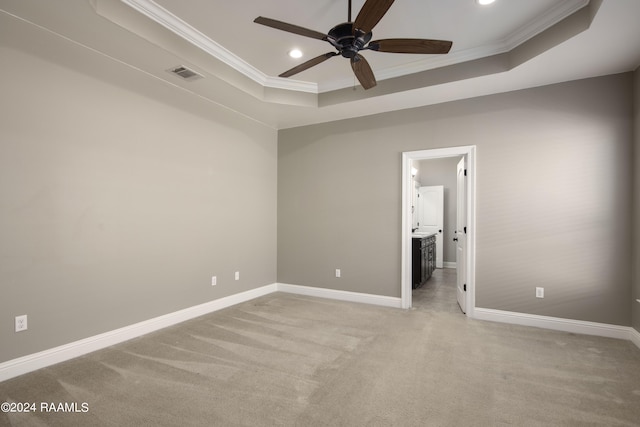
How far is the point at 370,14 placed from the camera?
6.00ft

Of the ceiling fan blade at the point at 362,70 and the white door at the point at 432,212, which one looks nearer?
the ceiling fan blade at the point at 362,70

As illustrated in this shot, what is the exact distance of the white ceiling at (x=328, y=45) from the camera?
7.92 ft

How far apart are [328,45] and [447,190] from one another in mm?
6034

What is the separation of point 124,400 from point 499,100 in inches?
185

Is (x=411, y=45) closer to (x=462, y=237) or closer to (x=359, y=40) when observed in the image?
(x=359, y=40)

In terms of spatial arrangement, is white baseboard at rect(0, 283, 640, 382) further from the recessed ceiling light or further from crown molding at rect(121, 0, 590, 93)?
the recessed ceiling light

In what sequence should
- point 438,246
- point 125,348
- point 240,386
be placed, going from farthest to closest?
point 438,246 → point 125,348 → point 240,386

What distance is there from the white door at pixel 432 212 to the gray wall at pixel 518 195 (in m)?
3.94

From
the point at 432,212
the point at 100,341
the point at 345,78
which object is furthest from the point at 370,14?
the point at 432,212

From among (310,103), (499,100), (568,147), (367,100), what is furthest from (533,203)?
(310,103)

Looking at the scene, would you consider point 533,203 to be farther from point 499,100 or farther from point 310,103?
point 310,103

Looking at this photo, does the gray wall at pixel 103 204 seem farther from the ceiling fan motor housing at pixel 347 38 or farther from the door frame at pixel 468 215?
the door frame at pixel 468 215

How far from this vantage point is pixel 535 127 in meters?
3.54

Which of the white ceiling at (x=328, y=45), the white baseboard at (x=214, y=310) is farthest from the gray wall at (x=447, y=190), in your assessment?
the white ceiling at (x=328, y=45)
